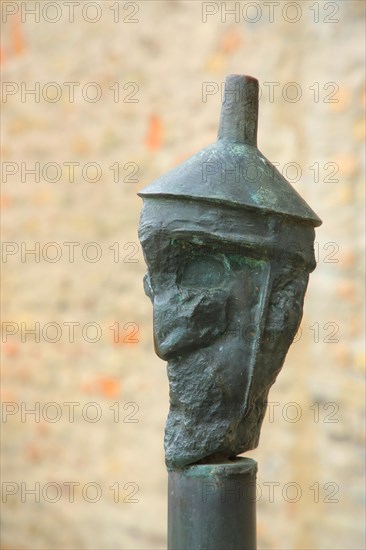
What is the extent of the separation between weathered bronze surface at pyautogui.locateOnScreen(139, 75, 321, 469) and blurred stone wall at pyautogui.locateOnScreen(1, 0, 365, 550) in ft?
4.61

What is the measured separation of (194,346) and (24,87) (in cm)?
270

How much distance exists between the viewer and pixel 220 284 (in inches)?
64.5

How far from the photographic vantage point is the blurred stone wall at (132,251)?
305 cm

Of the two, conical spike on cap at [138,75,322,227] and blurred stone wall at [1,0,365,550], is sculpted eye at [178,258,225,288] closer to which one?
conical spike on cap at [138,75,322,227]

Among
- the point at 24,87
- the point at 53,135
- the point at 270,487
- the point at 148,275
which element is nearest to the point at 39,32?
the point at 24,87

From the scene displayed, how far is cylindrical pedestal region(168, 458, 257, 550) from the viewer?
1642mm

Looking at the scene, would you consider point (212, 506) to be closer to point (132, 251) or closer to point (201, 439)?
point (201, 439)

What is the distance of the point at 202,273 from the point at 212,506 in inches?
17.9

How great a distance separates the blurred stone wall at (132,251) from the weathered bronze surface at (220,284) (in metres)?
1.41
